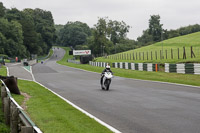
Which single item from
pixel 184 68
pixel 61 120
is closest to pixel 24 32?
pixel 184 68

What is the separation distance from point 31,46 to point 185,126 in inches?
4877

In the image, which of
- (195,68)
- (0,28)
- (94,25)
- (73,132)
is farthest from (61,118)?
(94,25)

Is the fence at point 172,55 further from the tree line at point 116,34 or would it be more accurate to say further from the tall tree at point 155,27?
the tall tree at point 155,27

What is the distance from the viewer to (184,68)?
2791 centimetres

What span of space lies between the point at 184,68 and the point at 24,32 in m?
108

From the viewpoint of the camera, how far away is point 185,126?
7.86 m

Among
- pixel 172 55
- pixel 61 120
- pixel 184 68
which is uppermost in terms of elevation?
pixel 172 55

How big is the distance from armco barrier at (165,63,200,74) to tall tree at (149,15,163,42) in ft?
433

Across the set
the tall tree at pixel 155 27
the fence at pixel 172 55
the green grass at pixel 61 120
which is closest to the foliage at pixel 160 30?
the tall tree at pixel 155 27

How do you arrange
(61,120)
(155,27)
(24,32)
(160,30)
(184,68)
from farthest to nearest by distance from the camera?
(155,27), (160,30), (24,32), (184,68), (61,120)

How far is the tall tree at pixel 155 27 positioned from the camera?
528ft

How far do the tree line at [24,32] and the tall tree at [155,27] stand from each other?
163 ft

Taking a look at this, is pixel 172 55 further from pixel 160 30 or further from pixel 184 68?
pixel 160 30

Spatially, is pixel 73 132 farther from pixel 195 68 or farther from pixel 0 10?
pixel 0 10
